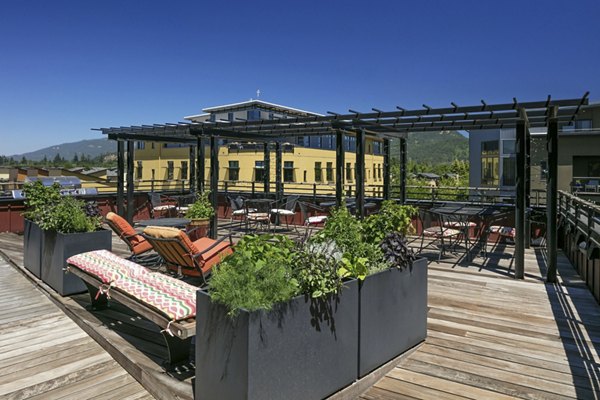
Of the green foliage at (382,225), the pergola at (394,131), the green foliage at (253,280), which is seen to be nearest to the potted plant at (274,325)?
the green foliage at (253,280)

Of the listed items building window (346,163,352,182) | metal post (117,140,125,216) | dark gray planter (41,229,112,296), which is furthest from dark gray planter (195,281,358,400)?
building window (346,163,352,182)

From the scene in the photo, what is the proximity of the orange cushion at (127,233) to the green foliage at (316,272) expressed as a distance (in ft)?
12.0

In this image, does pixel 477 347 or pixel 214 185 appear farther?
pixel 214 185

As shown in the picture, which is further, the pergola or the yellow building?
the yellow building

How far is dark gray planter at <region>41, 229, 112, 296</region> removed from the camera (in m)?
4.47

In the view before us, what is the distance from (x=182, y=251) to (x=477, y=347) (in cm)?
284

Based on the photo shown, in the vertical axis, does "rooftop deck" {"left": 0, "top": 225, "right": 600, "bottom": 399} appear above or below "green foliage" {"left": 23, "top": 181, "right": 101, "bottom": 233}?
below

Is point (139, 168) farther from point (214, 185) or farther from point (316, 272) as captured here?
point (316, 272)

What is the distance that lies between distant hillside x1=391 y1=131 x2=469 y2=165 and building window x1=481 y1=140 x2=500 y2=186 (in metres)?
69.6

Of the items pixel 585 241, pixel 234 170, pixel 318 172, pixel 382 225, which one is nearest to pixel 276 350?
pixel 382 225

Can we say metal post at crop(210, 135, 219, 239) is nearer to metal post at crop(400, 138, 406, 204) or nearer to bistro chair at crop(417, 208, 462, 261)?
bistro chair at crop(417, 208, 462, 261)

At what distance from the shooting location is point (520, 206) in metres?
5.60

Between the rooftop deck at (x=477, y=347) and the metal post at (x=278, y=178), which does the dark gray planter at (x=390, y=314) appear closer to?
the rooftop deck at (x=477, y=347)

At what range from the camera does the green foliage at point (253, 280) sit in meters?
2.00
